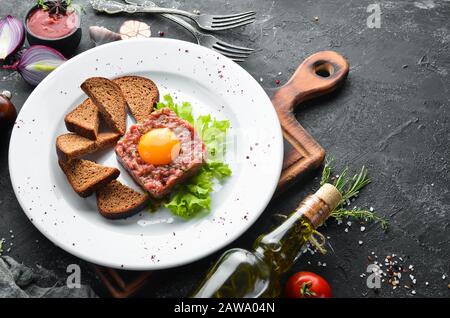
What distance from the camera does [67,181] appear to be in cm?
510

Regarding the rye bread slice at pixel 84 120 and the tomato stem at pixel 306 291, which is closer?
the tomato stem at pixel 306 291

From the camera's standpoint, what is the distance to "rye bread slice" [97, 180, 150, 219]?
4859 millimetres

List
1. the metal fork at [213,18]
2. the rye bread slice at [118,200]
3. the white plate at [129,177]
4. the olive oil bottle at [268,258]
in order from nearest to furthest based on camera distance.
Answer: the olive oil bottle at [268,258], the white plate at [129,177], the rye bread slice at [118,200], the metal fork at [213,18]

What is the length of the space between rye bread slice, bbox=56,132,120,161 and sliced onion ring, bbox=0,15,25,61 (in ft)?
4.39

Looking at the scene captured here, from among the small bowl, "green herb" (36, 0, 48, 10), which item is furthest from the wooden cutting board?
"green herb" (36, 0, 48, 10)

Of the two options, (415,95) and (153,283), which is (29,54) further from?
(415,95)

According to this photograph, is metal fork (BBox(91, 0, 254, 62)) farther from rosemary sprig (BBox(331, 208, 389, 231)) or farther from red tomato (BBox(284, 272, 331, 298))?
red tomato (BBox(284, 272, 331, 298))

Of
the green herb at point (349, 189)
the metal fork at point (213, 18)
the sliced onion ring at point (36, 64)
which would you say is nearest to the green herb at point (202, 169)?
the green herb at point (349, 189)

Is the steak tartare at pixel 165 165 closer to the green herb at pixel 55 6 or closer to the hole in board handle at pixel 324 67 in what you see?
the hole in board handle at pixel 324 67

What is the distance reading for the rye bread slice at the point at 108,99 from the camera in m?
5.30

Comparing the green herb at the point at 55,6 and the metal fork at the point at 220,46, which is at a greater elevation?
the green herb at the point at 55,6

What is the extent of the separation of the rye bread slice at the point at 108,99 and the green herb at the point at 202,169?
346 millimetres

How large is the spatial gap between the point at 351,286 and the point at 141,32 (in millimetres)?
3299
